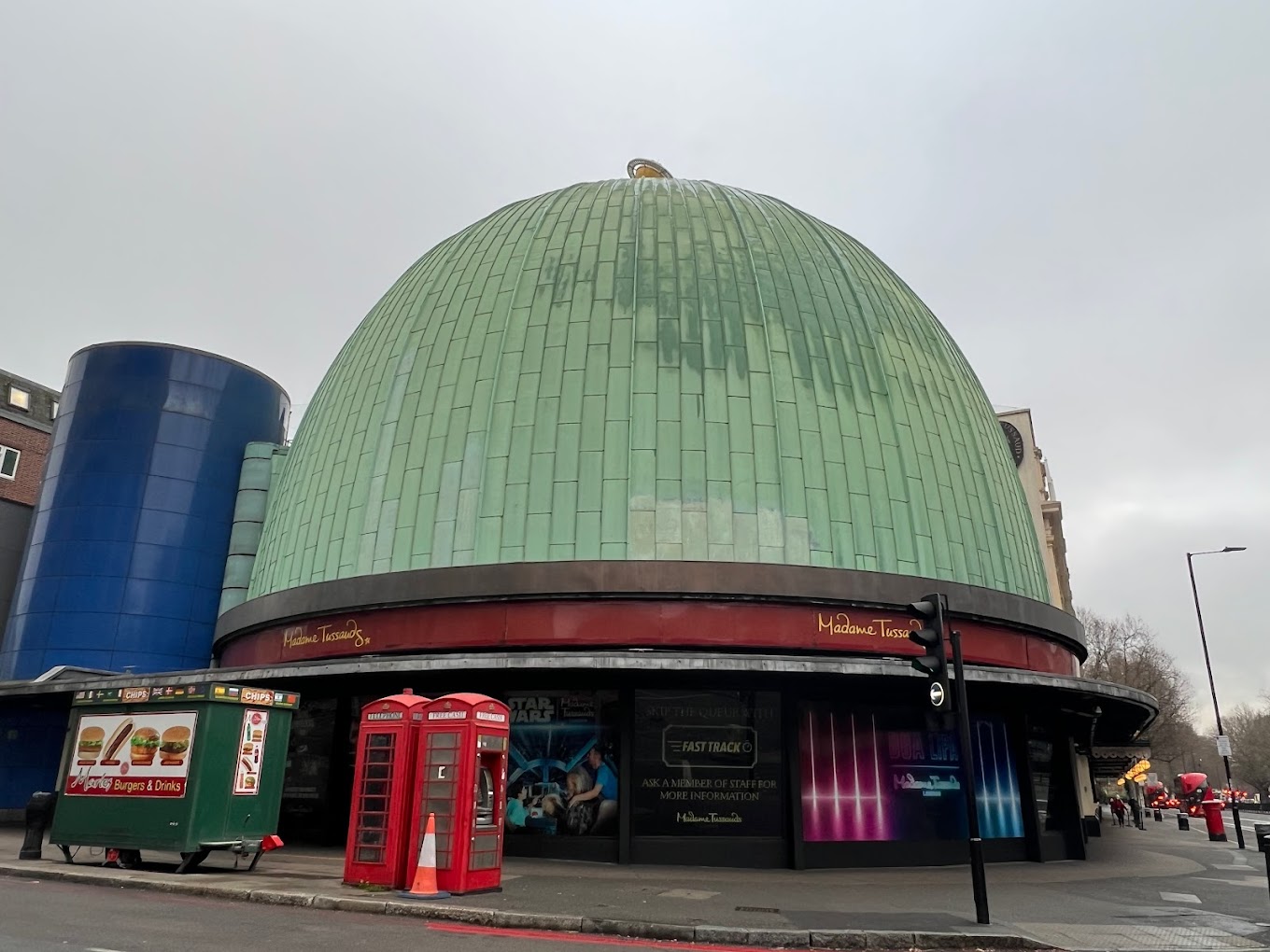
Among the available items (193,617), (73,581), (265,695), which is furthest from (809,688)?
(73,581)

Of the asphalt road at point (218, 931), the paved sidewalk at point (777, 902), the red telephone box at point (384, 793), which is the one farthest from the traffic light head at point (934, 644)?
the red telephone box at point (384, 793)

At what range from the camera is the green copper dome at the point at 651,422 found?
785 inches

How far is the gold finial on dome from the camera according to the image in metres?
31.2

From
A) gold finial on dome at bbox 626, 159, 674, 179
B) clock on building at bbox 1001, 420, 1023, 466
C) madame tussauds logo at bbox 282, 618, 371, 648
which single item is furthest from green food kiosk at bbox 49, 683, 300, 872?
clock on building at bbox 1001, 420, 1023, 466

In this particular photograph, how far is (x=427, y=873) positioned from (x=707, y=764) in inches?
267

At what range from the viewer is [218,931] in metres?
9.71

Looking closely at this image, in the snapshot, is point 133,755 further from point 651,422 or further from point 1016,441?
point 1016,441

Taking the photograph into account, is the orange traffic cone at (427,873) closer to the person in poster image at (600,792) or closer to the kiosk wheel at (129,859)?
the person in poster image at (600,792)

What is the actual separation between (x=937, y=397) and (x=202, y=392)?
24.6 m

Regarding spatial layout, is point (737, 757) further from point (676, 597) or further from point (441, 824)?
point (441, 824)

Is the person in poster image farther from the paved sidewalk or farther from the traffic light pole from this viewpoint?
the traffic light pole

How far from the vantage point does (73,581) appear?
94.9 ft

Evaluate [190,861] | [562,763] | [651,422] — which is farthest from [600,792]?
[651,422]

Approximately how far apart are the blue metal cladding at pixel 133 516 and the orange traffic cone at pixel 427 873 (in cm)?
2031
